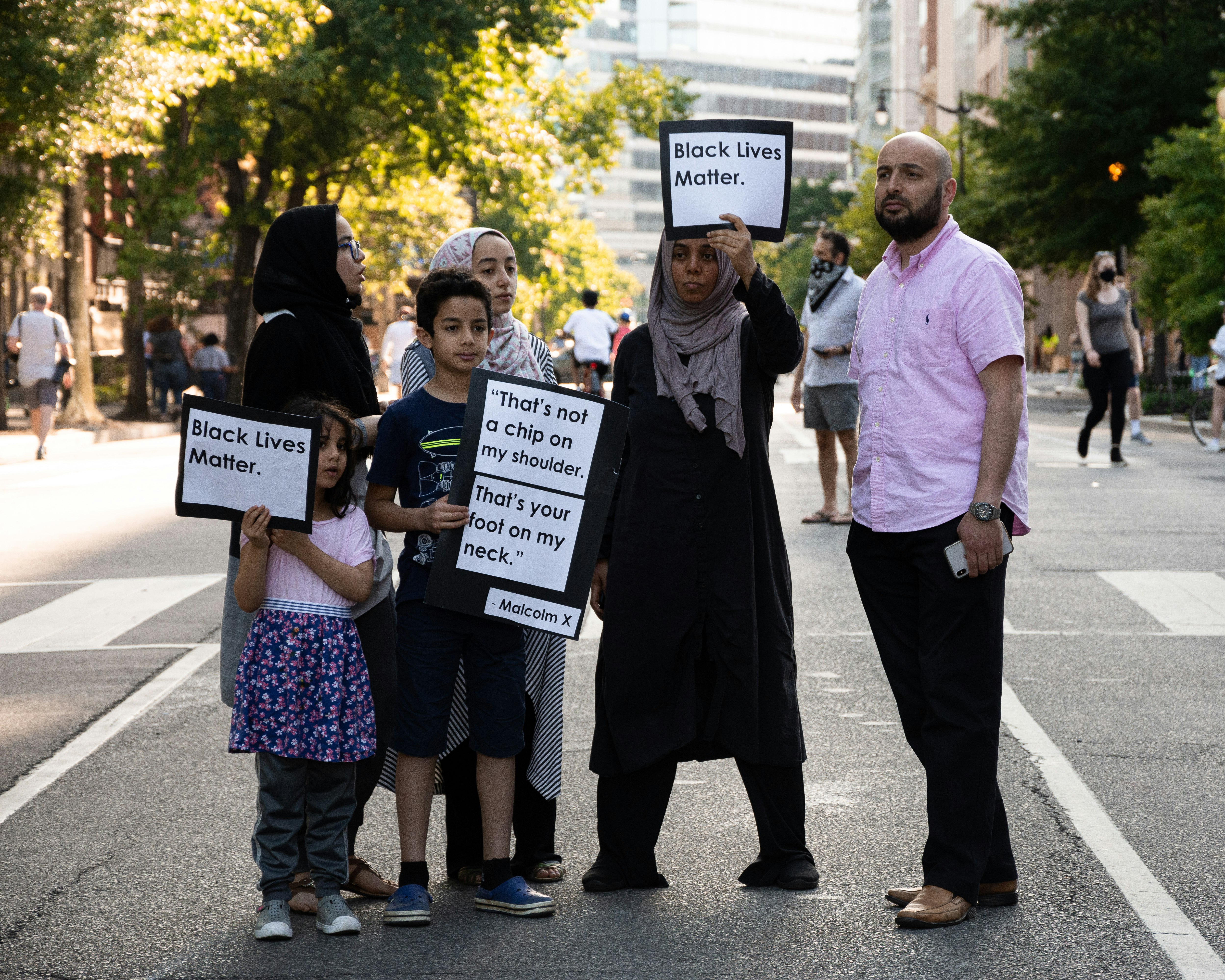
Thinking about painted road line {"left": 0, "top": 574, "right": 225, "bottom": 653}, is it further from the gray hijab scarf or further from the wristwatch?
the wristwatch

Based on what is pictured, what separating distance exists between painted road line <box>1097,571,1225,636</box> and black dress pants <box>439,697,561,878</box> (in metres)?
4.70

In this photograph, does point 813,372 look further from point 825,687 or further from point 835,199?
point 835,199

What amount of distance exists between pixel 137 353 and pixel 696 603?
30.0 m

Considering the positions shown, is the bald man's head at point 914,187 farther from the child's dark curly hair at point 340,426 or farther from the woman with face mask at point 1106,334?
the woman with face mask at point 1106,334

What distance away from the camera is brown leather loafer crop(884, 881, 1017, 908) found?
14.5 feet

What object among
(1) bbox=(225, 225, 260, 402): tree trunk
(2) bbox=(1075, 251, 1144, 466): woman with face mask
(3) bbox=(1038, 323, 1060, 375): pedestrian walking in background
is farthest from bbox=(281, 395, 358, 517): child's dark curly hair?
(3) bbox=(1038, 323, 1060, 375): pedestrian walking in background

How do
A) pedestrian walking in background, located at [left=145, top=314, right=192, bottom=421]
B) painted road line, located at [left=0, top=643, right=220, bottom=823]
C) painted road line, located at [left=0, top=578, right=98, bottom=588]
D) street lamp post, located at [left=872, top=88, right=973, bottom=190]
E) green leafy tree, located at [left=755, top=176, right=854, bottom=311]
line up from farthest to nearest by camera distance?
green leafy tree, located at [left=755, top=176, right=854, bottom=311]
street lamp post, located at [left=872, top=88, right=973, bottom=190]
pedestrian walking in background, located at [left=145, top=314, right=192, bottom=421]
painted road line, located at [left=0, top=578, right=98, bottom=588]
painted road line, located at [left=0, top=643, right=220, bottom=823]

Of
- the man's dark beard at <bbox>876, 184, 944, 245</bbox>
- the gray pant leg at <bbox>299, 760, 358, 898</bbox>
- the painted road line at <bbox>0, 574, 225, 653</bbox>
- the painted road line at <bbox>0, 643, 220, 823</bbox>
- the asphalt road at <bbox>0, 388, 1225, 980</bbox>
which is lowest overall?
the painted road line at <bbox>0, 574, 225, 653</bbox>

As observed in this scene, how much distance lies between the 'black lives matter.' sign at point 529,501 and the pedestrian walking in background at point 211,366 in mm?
26865

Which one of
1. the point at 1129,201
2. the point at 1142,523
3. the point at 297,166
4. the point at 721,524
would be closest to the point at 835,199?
the point at 1129,201

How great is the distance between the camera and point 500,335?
477 cm

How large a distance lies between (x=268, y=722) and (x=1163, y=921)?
226 cm

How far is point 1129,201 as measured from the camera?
42.9 metres

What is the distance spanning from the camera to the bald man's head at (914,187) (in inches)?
172
